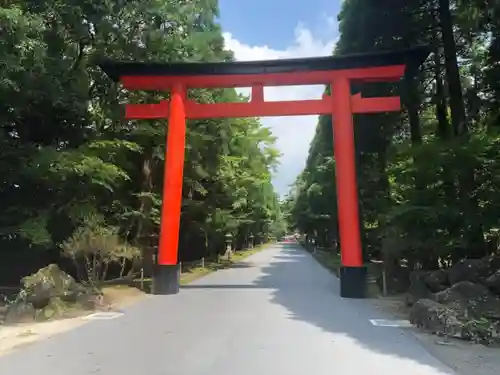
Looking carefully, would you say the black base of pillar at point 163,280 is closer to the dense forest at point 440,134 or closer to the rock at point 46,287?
the rock at point 46,287

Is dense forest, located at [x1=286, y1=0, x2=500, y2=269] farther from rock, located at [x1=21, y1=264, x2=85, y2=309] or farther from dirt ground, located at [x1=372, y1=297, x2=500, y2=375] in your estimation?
rock, located at [x1=21, y1=264, x2=85, y2=309]

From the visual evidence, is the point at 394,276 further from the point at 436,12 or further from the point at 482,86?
the point at 436,12

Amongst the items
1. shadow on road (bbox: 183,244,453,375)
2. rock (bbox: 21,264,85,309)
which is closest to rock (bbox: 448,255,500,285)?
shadow on road (bbox: 183,244,453,375)

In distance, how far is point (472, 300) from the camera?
9.06 metres

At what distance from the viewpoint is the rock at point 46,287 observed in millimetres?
10539

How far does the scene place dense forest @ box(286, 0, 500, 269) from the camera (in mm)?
11555

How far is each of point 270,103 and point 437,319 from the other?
8865 mm

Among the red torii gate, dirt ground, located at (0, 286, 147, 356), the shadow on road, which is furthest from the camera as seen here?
the red torii gate

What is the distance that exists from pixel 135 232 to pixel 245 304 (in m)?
8.35

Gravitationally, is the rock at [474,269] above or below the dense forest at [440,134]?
below

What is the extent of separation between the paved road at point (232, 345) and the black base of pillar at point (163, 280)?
225 cm

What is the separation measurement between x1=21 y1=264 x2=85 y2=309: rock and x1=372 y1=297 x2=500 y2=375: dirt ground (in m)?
7.58

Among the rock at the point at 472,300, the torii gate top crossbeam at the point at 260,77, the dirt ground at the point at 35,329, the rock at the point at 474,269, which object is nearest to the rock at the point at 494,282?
the rock at the point at 474,269

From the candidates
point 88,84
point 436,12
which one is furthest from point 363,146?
point 88,84
